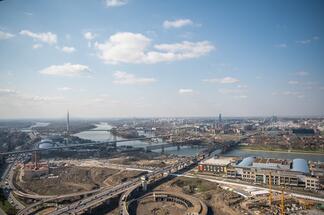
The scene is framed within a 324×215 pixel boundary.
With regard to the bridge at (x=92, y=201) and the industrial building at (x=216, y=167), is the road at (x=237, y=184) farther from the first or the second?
the bridge at (x=92, y=201)

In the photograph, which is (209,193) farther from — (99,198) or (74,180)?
(74,180)

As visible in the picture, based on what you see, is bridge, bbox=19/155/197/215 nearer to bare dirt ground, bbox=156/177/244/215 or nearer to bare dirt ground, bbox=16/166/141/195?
bare dirt ground, bbox=156/177/244/215

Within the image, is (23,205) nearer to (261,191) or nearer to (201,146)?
(261,191)

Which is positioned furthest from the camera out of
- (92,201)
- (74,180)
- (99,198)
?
(74,180)

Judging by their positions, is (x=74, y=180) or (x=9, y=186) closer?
(x=9, y=186)

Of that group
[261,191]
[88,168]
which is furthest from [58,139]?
[261,191]

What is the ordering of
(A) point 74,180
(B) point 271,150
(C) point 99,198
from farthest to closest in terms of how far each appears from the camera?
(B) point 271,150, (A) point 74,180, (C) point 99,198

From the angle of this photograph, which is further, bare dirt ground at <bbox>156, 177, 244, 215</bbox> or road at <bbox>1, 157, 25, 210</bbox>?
road at <bbox>1, 157, 25, 210</bbox>

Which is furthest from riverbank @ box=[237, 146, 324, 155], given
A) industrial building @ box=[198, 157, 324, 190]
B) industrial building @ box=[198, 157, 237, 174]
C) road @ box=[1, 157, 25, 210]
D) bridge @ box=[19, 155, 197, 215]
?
road @ box=[1, 157, 25, 210]

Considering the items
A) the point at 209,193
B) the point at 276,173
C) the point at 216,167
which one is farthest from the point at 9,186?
the point at 276,173

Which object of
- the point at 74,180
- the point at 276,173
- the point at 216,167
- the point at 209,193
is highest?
the point at 276,173

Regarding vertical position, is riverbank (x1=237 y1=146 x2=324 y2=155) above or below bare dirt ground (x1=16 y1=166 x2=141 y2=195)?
above
